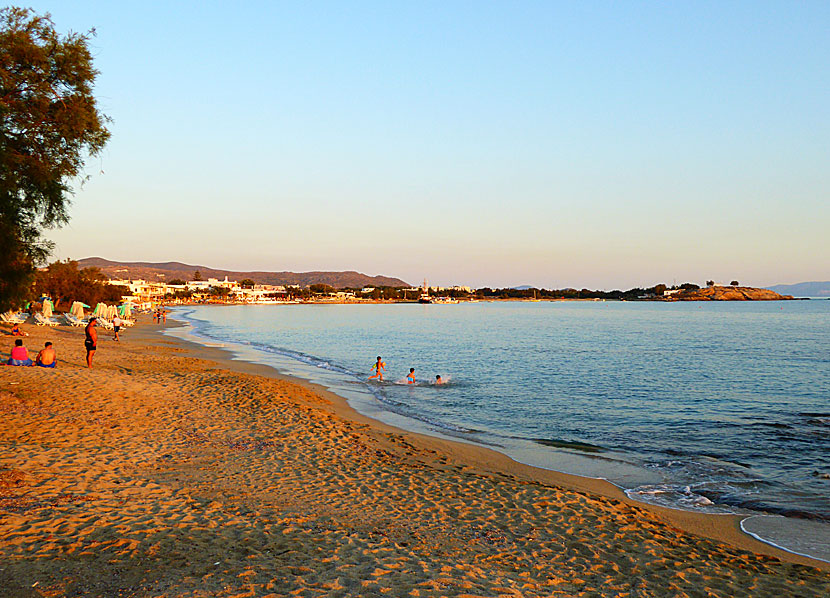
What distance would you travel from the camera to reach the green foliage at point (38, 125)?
11508 mm

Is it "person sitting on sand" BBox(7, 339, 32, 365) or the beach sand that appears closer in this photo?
the beach sand

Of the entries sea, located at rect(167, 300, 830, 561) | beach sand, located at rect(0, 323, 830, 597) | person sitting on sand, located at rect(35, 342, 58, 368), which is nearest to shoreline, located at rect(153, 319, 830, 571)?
beach sand, located at rect(0, 323, 830, 597)

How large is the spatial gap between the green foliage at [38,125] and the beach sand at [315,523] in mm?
4556

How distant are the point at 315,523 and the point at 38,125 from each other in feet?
33.9

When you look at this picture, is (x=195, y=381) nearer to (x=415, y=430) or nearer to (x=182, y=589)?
(x=415, y=430)

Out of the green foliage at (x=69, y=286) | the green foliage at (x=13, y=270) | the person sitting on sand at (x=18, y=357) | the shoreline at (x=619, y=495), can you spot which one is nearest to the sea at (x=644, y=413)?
the shoreline at (x=619, y=495)

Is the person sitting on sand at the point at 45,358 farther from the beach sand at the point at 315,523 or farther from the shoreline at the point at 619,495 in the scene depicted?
the shoreline at the point at 619,495

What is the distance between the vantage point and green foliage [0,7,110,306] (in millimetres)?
11508

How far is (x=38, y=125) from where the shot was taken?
1206 centimetres

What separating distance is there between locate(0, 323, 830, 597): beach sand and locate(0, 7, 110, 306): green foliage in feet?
14.9

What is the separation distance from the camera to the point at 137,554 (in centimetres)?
623

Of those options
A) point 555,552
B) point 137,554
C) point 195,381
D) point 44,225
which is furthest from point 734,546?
point 195,381

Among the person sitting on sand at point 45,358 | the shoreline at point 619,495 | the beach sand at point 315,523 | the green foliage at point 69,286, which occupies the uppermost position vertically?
the green foliage at point 69,286

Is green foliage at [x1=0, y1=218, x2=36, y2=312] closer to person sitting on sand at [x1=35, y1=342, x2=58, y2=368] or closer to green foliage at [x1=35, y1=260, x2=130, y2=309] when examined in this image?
person sitting on sand at [x1=35, y1=342, x2=58, y2=368]
